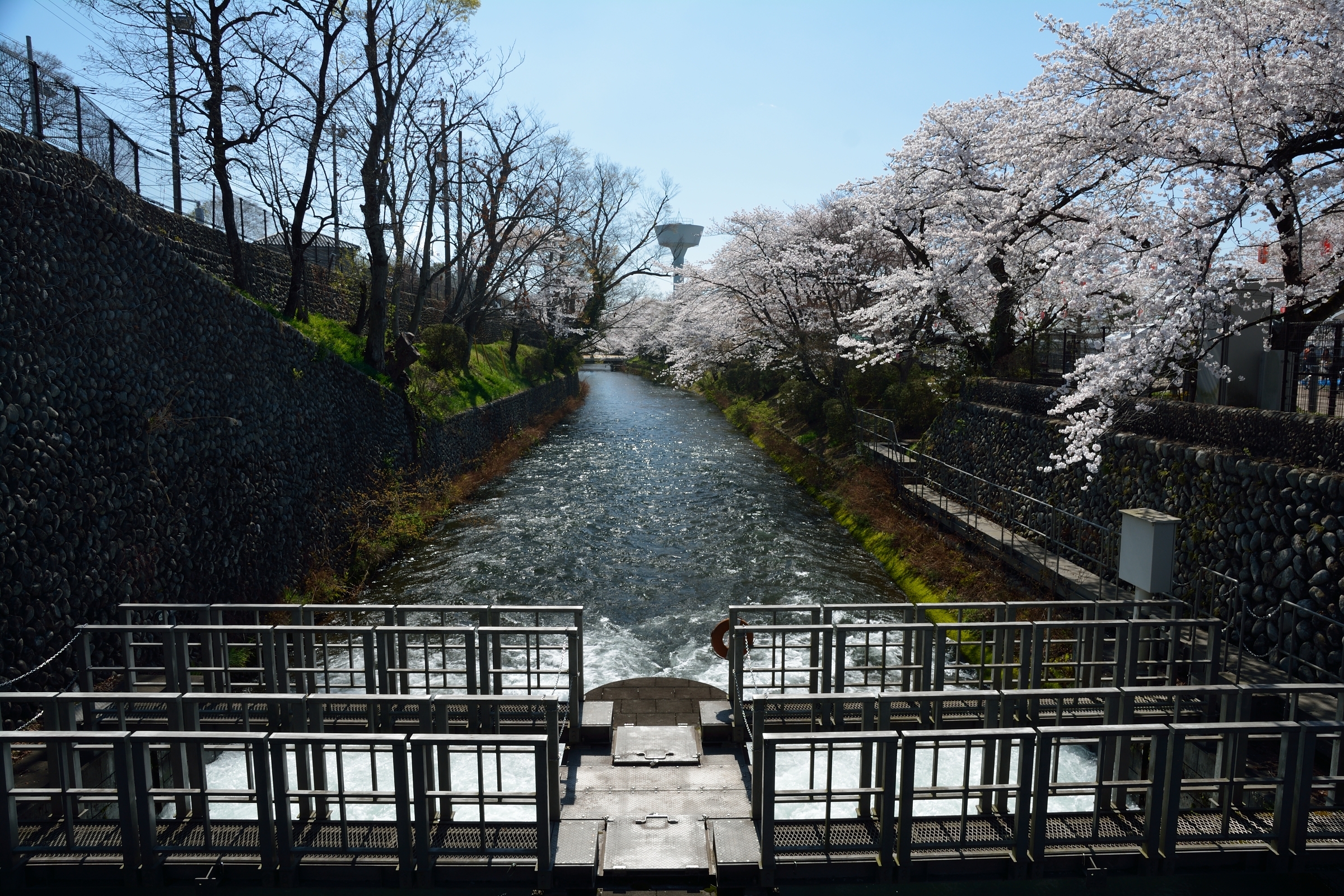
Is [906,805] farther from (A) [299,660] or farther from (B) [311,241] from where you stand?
(B) [311,241]

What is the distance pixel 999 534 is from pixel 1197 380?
413 centimetres

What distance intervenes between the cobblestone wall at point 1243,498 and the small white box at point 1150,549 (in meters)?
1.33

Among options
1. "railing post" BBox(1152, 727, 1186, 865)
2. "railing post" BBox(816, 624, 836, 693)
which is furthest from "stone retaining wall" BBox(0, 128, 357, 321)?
"railing post" BBox(1152, 727, 1186, 865)

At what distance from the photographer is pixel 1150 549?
877 cm

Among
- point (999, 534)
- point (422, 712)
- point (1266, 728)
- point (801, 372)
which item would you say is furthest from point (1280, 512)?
point (801, 372)

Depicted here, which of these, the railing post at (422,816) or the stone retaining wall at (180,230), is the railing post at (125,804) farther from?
the stone retaining wall at (180,230)

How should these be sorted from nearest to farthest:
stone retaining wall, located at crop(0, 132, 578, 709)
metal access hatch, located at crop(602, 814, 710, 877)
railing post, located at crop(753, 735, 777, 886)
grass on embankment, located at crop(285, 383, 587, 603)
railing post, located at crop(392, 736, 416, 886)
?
1. railing post, located at crop(392, 736, 416, 886)
2. railing post, located at crop(753, 735, 777, 886)
3. metal access hatch, located at crop(602, 814, 710, 877)
4. stone retaining wall, located at crop(0, 132, 578, 709)
5. grass on embankment, located at crop(285, 383, 587, 603)

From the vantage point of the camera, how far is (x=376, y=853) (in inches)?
214

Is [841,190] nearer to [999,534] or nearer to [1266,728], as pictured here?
[999,534]

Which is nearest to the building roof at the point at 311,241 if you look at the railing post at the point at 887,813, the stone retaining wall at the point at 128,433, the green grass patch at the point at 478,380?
the green grass patch at the point at 478,380

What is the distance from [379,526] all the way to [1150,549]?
14296 mm

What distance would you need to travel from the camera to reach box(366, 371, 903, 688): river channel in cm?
1352

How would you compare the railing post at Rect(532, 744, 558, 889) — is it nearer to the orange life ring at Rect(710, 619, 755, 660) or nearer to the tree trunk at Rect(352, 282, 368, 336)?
the orange life ring at Rect(710, 619, 755, 660)

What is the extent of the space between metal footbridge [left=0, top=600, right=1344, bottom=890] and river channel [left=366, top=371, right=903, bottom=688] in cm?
388
